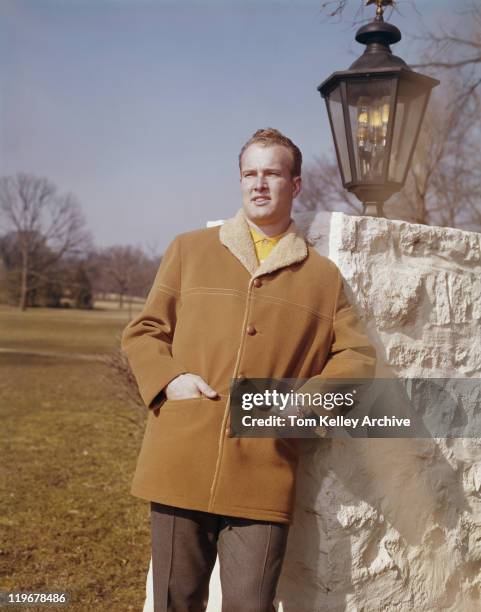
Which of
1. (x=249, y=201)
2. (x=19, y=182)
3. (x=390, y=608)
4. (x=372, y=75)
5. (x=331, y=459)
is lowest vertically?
(x=390, y=608)

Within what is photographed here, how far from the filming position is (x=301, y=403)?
1.95m

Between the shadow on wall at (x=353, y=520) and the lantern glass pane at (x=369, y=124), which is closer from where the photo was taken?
the shadow on wall at (x=353, y=520)

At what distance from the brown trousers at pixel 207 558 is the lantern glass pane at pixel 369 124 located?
157 cm

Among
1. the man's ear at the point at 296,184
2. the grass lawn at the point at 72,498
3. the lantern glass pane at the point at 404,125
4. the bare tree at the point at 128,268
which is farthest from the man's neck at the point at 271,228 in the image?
the bare tree at the point at 128,268

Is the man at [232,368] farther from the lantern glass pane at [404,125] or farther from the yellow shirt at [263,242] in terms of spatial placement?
the lantern glass pane at [404,125]

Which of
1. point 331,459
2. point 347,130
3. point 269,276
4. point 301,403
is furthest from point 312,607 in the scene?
point 347,130

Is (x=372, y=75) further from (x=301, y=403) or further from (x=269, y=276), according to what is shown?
(x=301, y=403)

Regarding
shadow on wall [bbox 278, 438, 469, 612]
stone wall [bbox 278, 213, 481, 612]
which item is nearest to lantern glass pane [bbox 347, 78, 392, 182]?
stone wall [bbox 278, 213, 481, 612]

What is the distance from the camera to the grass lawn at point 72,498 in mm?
3348

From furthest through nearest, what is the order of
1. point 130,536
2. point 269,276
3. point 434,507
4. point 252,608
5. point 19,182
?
point 19,182
point 130,536
point 434,507
point 269,276
point 252,608

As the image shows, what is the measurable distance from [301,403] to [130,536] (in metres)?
2.57

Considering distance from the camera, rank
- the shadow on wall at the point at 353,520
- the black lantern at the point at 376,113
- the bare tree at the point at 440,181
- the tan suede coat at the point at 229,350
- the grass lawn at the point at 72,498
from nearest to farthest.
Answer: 1. the tan suede coat at the point at 229,350
2. the shadow on wall at the point at 353,520
3. the black lantern at the point at 376,113
4. the grass lawn at the point at 72,498
5. the bare tree at the point at 440,181

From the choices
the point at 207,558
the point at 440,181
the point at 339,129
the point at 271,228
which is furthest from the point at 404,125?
the point at 440,181

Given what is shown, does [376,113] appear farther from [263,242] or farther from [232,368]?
[232,368]
